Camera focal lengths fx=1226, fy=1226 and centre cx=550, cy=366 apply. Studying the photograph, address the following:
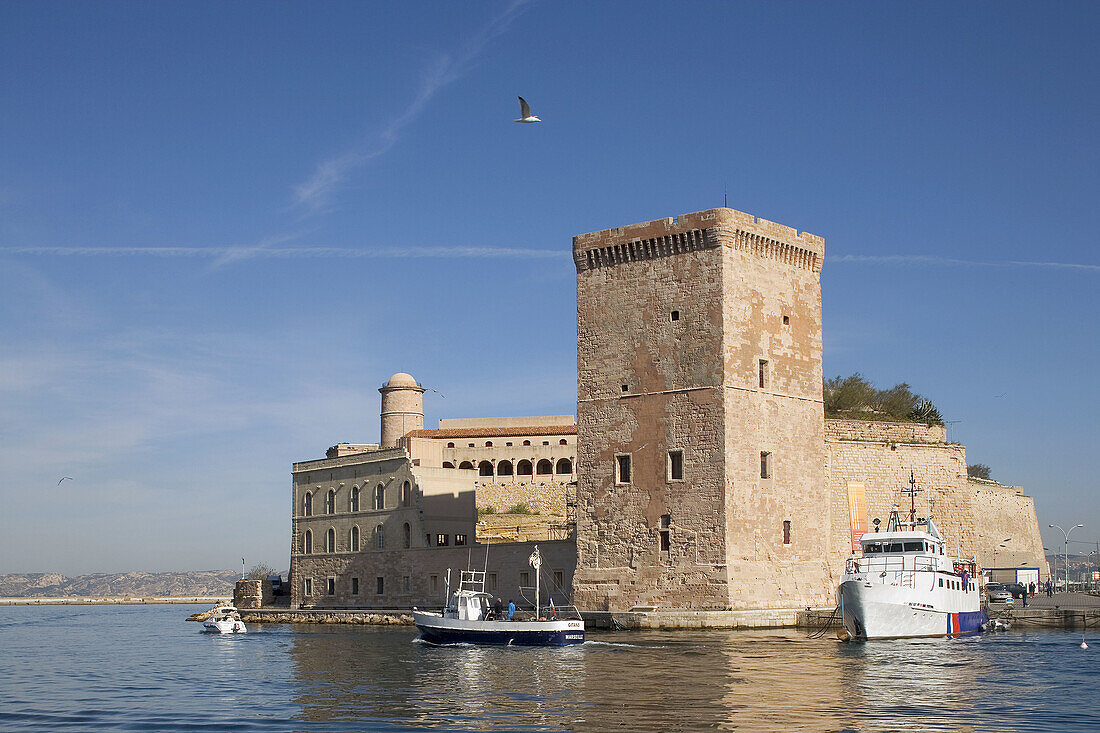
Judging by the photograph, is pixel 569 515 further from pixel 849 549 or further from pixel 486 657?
pixel 486 657

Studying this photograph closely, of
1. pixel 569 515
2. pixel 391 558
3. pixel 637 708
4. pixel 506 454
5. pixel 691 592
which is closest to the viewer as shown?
pixel 637 708

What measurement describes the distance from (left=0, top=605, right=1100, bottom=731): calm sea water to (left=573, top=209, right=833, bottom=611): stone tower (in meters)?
2.97

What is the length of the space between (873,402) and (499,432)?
22.0 meters

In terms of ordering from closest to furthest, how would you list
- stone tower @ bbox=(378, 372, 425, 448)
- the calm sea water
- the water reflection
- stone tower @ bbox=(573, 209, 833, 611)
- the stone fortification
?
the water reflection
the calm sea water
stone tower @ bbox=(573, 209, 833, 611)
the stone fortification
stone tower @ bbox=(378, 372, 425, 448)

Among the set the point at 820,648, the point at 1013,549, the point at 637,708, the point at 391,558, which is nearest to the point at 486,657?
the point at 820,648

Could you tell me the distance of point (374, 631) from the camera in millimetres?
42125

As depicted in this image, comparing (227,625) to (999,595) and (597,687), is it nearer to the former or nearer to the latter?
(597,687)

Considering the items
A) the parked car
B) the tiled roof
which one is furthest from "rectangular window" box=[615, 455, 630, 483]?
the tiled roof

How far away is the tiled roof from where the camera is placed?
64875 millimetres

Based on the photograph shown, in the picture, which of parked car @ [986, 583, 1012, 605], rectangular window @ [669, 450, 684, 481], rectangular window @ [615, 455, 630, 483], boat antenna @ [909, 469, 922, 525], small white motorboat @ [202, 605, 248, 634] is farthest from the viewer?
small white motorboat @ [202, 605, 248, 634]

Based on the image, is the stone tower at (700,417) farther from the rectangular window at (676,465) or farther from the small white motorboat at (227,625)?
the small white motorboat at (227,625)

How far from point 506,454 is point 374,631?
2324 centimetres

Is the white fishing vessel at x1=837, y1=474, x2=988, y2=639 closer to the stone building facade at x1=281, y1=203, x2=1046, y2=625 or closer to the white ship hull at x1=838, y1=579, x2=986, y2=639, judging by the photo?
the white ship hull at x1=838, y1=579, x2=986, y2=639

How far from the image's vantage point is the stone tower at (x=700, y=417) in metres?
34.8
